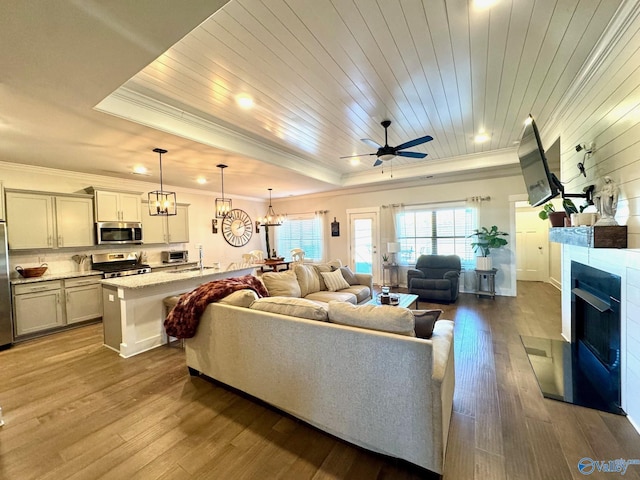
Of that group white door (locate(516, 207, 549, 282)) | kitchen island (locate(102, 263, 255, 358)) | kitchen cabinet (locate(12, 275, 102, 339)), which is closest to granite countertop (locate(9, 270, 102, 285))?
kitchen cabinet (locate(12, 275, 102, 339))

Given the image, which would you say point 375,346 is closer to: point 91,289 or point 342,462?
point 342,462

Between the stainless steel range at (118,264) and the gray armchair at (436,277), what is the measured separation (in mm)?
5276

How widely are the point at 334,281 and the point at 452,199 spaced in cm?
366

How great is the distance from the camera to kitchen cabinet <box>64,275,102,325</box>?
4.21 meters

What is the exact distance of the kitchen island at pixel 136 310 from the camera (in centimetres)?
324

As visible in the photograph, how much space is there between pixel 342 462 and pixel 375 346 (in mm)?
763

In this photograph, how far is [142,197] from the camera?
18.2 ft

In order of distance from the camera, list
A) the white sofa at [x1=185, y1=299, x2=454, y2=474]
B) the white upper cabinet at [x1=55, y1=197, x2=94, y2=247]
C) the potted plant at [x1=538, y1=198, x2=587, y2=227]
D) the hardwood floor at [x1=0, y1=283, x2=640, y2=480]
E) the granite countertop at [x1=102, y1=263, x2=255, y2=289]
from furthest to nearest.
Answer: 1. the white upper cabinet at [x1=55, y1=197, x2=94, y2=247]
2. the granite countertop at [x1=102, y1=263, x2=255, y2=289]
3. the potted plant at [x1=538, y1=198, x2=587, y2=227]
4. the hardwood floor at [x1=0, y1=283, x2=640, y2=480]
5. the white sofa at [x1=185, y1=299, x2=454, y2=474]

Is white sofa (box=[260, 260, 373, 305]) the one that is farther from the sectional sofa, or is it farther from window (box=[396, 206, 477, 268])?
window (box=[396, 206, 477, 268])

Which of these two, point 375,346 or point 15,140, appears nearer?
point 375,346

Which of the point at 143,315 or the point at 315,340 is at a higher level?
the point at 315,340

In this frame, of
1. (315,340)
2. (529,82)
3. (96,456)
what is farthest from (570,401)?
(96,456)

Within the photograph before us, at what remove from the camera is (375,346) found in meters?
1.64

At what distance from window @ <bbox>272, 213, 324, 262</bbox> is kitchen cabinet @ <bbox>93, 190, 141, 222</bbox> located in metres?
4.29
